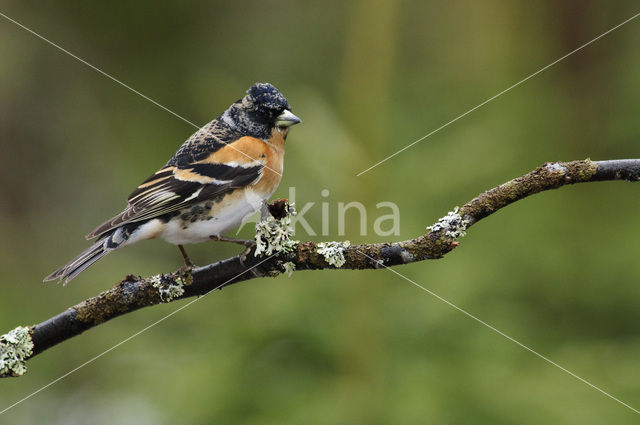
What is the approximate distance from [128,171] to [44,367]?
138cm

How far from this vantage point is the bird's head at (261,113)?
2805mm

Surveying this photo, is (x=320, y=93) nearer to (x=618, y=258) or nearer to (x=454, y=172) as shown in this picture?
(x=454, y=172)

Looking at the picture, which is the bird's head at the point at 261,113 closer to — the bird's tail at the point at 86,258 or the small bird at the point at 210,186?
the small bird at the point at 210,186

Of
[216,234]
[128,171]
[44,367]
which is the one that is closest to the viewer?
[216,234]

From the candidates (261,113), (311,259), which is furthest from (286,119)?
(311,259)

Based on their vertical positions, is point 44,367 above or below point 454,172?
below

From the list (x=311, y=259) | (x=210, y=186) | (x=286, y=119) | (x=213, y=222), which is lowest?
(x=311, y=259)

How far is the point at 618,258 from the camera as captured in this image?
296cm

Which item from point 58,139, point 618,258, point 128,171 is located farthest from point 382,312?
point 58,139

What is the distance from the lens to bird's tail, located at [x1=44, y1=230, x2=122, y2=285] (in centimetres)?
208

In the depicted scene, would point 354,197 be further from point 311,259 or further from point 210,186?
point 311,259

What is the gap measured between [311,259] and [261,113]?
1174 mm

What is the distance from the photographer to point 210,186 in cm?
257

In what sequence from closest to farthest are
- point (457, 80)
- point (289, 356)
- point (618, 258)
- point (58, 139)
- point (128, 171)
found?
point (289, 356) → point (618, 258) → point (457, 80) → point (128, 171) → point (58, 139)
